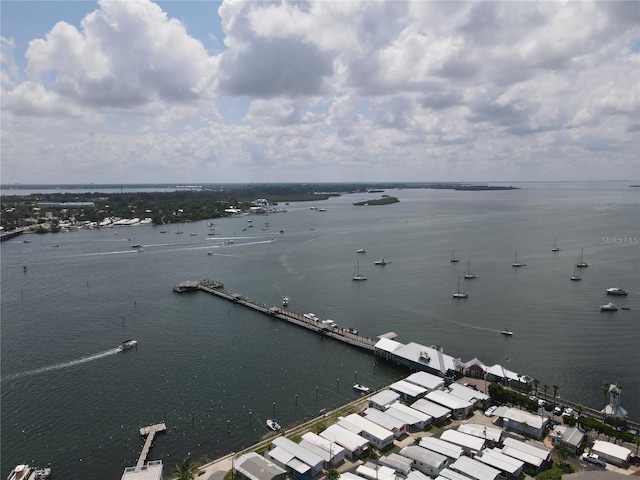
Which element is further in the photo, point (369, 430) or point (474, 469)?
point (369, 430)

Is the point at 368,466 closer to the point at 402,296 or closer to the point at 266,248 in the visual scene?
the point at 402,296

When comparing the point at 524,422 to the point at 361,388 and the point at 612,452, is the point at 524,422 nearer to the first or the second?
the point at 612,452

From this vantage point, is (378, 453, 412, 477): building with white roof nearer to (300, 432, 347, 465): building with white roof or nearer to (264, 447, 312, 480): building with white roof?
(300, 432, 347, 465): building with white roof

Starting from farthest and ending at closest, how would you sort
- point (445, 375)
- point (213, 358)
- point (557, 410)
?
1. point (213, 358)
2. point (445, 375)
3. point (557, 410)

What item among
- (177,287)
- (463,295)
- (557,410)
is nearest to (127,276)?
(177,287)

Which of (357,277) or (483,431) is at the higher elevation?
(357,277)

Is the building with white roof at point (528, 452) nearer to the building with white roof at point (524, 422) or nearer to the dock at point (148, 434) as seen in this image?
the building with white roof at point (524, 422)

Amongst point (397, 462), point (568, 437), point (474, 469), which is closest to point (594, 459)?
point (568, 437)
